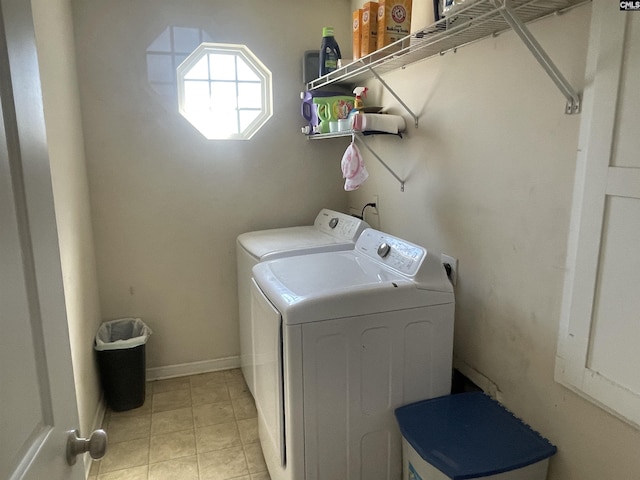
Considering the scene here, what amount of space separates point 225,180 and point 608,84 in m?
2.06

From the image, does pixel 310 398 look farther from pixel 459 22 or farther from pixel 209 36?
pixel 209 36

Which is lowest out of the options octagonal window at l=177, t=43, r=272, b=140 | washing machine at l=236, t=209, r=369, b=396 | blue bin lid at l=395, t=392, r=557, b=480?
blue bin lid at l=395, t=392, r=557, b=480

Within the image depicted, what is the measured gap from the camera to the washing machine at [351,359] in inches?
58.4

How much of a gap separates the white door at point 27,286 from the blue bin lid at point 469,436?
98cm

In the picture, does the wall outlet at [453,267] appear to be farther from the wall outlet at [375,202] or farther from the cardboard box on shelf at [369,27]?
the cardboard box on shelf at [369,27]

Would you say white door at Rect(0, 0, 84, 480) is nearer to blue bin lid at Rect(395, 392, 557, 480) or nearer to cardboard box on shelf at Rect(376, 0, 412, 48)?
blue bin lid at Rect(395, 392, 557, 480)

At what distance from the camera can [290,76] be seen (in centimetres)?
275

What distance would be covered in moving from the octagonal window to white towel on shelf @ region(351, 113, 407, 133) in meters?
0.89

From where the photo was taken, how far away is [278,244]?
2350mm

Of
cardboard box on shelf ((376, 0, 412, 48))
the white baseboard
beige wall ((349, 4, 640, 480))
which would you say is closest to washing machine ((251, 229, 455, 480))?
beige wall ((349, 4, 640, 480))

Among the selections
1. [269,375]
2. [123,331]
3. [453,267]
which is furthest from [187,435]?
[453,267]

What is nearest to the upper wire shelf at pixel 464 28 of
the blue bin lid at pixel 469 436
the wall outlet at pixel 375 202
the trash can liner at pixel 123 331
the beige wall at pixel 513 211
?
the beige wall at pixel 513 211

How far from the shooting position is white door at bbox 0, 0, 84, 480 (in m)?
0.64

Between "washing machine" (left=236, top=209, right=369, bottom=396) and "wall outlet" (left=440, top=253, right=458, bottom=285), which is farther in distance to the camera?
"washing machine" (left=236, top=209, right=369, bottom=396)
